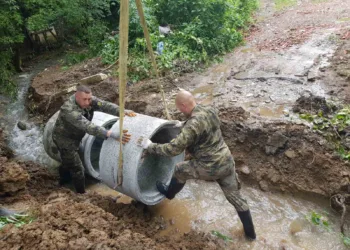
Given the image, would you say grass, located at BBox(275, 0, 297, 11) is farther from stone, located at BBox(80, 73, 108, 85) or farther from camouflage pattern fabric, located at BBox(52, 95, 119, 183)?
camouflage pattern fabric, located at BBox(52, 95, 119, 183)

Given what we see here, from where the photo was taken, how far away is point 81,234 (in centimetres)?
343

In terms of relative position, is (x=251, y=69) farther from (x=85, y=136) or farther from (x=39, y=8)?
(x=39, y=8)

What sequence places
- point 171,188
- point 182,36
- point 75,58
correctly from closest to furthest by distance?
point 171,188, point 182,36, point 75,58

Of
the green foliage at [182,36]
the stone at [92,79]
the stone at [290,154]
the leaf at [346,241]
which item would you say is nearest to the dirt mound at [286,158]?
the stone at [290,154]

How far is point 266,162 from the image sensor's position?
5637mm

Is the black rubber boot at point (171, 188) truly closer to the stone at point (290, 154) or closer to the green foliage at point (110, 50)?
the stone at point (290, 154)

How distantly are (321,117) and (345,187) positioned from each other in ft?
5.19

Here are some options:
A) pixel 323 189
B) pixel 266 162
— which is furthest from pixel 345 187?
pixel 266 162

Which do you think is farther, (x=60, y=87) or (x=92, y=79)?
(x=60, y=87)

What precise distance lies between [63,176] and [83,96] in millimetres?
1927

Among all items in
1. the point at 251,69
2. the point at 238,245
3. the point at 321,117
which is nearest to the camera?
the point at 238,245

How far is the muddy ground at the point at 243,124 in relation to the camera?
12.0 ft

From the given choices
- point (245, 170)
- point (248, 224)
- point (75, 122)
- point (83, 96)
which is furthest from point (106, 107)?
point (248, 224)

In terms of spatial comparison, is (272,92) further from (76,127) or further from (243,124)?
(76,127)
